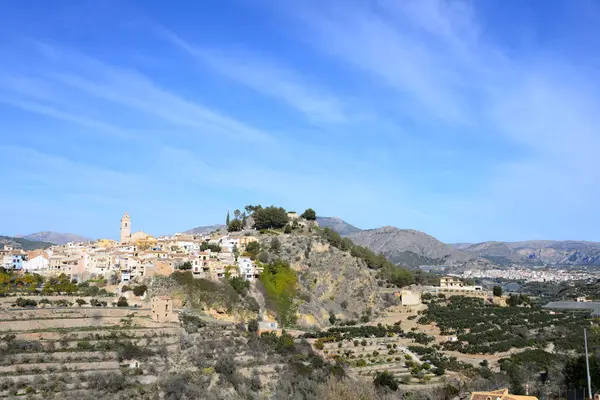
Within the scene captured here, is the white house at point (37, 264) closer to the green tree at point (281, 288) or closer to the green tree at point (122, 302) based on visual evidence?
the green tree at point (122, 302)

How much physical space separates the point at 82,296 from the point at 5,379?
597 inches

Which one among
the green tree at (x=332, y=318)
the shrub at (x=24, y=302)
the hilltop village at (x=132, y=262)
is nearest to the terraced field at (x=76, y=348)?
the shrub at (x=24, y=302)

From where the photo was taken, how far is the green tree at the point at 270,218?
74.2m

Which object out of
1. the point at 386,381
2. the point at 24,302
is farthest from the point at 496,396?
the point at 24,302

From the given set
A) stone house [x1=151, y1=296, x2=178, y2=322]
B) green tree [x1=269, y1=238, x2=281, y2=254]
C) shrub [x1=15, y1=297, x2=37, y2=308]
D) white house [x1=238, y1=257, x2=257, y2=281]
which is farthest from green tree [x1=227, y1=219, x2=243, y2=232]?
→ shrub [x1=15, y1=297, x2=37, y2=308]

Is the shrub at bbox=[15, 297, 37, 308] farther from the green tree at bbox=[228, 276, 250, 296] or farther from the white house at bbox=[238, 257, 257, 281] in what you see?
the white house at bbox=[238, 257, 257, 281]

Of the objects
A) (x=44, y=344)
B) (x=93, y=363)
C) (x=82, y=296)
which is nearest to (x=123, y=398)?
(x=93, y=363)

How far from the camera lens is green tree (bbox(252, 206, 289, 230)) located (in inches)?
2920

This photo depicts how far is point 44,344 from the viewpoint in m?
35.0

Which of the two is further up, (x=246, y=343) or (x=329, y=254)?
(x=329, y=254)

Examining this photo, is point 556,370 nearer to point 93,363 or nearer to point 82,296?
point 93,363

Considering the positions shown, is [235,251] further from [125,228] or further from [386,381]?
[386,381]

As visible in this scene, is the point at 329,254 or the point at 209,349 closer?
the point at 209,349

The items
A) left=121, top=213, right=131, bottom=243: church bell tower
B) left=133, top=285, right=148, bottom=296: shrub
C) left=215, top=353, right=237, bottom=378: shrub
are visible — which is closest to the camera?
left=215, top=353, right=237, bottom=378: shrub
